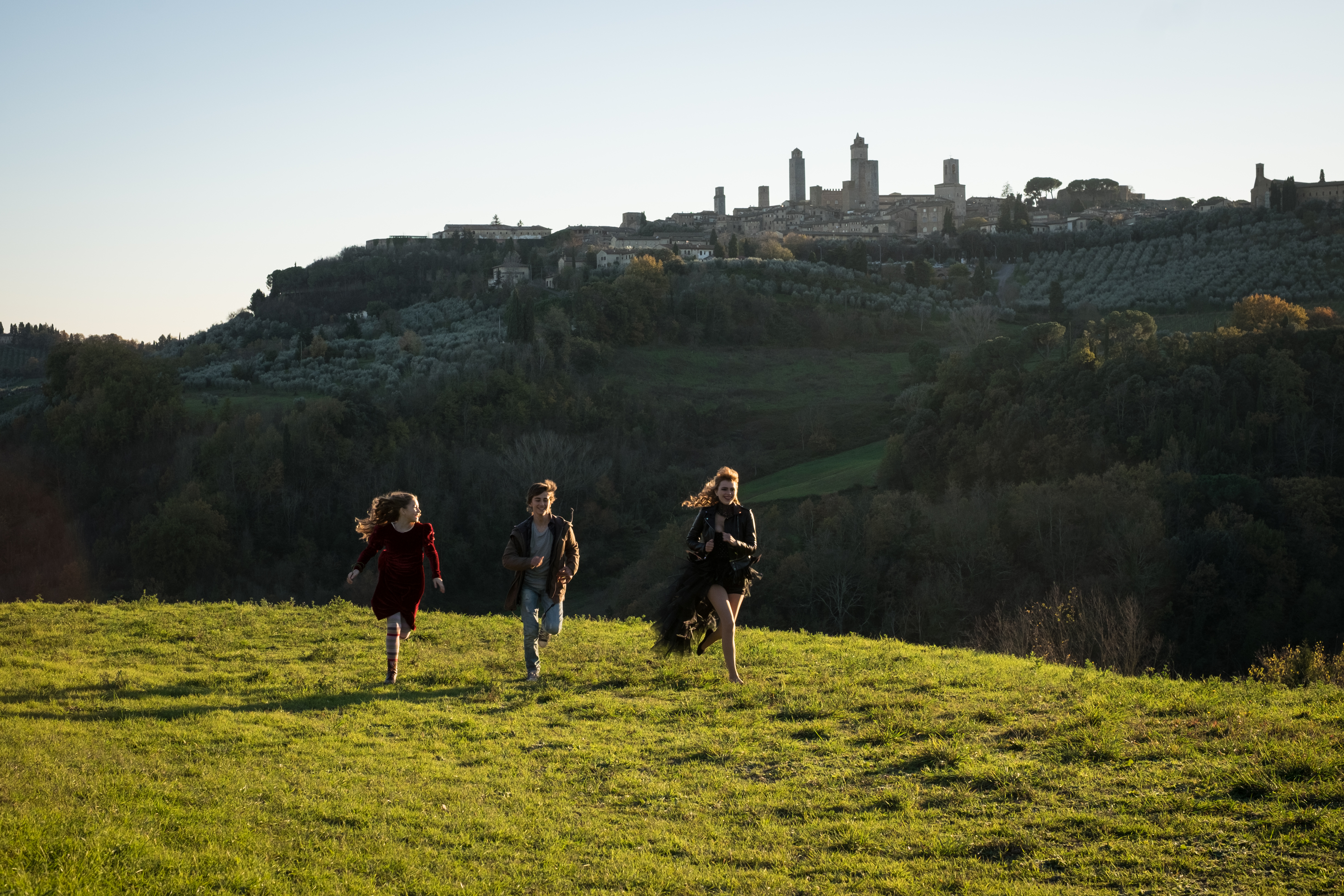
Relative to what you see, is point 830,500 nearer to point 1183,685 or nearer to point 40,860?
point 1183,685

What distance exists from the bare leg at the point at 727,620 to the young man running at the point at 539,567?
1.36 metres

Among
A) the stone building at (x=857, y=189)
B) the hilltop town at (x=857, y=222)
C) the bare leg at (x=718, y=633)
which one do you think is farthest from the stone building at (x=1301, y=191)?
the bare leg at (x=718, y=633)

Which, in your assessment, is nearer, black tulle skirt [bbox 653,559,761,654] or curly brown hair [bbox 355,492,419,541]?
black tulle skirt [bbox 653,559,761,654]

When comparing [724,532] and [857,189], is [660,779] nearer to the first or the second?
[724,532]

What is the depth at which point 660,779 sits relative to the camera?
7258 millimetres

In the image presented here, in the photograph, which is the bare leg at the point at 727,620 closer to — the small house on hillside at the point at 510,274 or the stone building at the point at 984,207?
the small house on hillside at the point at 510,274

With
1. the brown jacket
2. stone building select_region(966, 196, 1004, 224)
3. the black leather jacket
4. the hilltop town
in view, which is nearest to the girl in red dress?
the brown jacket

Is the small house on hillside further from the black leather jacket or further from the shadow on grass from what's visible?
the shadow on grass

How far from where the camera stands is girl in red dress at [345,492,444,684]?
10.4 metres

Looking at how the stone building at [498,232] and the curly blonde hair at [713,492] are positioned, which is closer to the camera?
the curly blonde hair at [713,492]

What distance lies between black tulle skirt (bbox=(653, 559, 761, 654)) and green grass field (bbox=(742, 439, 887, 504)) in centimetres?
4603

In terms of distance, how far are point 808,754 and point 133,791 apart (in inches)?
173

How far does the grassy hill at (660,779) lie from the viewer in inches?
215

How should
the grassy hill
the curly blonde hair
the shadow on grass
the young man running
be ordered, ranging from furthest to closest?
the young man running, the curly blonde hair, the shadow on grass, the grassy hill
